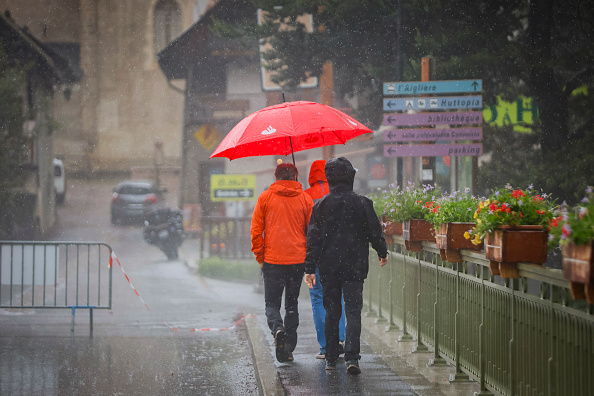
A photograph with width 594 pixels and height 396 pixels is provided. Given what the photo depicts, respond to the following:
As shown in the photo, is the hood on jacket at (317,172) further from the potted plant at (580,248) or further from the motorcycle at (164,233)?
the motorcycle at (164,233)

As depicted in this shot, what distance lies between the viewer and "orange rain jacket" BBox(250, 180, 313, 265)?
711 centimetres

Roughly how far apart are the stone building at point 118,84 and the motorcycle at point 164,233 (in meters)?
8.28

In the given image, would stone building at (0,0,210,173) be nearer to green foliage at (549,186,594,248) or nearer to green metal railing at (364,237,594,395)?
green metal railing at (364,237,594,395)

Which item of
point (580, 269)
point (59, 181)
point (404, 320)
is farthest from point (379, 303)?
point (59, 181)

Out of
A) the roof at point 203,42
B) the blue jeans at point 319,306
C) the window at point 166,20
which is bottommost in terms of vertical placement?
the blue jeans at point 319,306

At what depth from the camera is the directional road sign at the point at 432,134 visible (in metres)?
13.4

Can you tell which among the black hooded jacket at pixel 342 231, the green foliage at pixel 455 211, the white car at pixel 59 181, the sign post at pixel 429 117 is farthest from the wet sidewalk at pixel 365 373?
the white car at pixel 59 181

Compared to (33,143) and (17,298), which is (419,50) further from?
(33,143)

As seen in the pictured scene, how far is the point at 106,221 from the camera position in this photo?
27.9 meters

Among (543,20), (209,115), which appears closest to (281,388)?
(543,20)

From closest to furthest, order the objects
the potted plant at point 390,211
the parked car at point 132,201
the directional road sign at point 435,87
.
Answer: the potted plant at point 390,211
the directional road sign at point 435,87
the parked car at point 132,201

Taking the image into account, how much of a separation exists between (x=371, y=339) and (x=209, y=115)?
1926 cm

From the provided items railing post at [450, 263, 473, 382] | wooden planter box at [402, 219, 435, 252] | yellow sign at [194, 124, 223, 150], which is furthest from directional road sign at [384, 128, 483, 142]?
yellow sign at [194, 124, 223, 150]

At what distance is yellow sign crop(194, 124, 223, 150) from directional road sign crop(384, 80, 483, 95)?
14.2 metres
